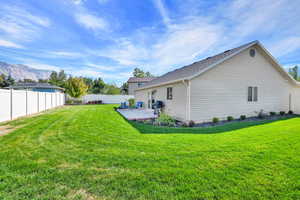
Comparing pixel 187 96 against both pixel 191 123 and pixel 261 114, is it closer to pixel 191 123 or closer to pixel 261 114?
pixel 191 123

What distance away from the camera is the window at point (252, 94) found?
910 centimetres

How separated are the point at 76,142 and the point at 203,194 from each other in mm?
3831

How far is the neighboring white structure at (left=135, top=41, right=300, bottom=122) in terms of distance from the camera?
303 inches

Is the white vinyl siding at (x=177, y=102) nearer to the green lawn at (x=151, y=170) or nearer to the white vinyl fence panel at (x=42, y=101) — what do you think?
the green lawn at (x=151, y=170)

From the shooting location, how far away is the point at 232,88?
8.51 metres

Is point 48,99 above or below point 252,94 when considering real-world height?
below

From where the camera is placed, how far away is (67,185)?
7.16 feet

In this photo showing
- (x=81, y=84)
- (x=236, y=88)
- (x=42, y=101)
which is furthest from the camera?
(x=81, y=84)

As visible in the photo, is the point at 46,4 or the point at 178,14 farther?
the point at 178,14

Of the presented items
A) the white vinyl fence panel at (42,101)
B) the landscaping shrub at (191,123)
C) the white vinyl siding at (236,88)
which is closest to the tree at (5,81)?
the white vinyl fence panel at (42,101)

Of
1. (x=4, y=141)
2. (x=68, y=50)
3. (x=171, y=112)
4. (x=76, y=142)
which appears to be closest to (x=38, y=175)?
(x=76, y=142)

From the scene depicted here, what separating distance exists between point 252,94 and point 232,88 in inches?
76.7

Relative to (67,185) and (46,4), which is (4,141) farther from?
(46,4)

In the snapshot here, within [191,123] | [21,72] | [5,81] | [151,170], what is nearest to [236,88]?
[191,123]
